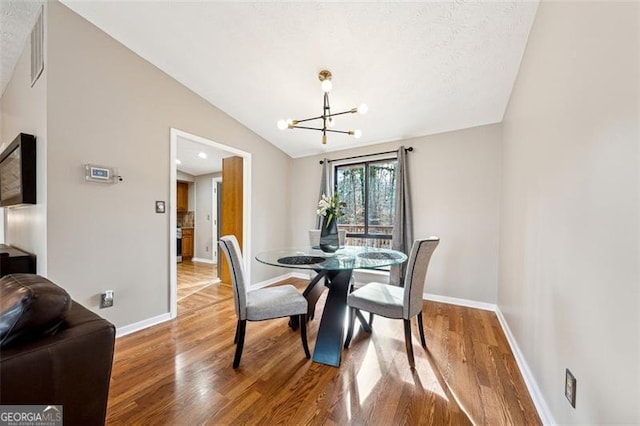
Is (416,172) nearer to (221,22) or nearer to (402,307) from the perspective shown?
(402,307)

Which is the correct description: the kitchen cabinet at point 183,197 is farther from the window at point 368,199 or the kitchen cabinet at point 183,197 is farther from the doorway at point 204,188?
the window at point 368,199

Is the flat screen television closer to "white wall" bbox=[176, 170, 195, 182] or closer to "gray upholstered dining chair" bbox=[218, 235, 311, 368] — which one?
"gray upholstered dining chair" bbox=[218, 235, 311, 368]

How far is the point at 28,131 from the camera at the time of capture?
2.35 metres

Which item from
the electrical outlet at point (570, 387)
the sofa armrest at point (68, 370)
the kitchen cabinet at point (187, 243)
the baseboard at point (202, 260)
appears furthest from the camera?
the kitchen cabinet at point (187, 243)

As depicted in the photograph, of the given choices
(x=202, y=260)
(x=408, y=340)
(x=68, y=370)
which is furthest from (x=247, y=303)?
(x=202, y=260)

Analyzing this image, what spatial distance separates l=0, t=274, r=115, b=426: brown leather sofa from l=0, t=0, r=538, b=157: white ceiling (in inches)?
88.4

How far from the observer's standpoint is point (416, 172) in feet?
11.4

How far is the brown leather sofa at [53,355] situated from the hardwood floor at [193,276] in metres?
2.75

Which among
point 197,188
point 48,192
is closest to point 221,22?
point 48,192

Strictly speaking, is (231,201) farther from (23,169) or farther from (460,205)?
(460,205)

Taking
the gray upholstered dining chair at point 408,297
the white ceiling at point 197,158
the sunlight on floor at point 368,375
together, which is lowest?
the sunlight on floor at point 368,375

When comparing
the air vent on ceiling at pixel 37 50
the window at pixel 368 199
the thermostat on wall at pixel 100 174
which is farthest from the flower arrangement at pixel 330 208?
the air vent on ceiling at pixel 37 50

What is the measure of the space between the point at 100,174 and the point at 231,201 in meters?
1.88

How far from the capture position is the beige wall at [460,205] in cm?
299
